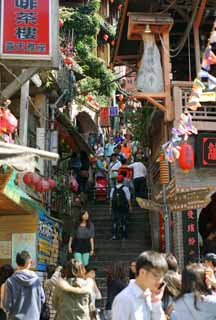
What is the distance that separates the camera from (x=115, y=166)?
17.4 meters

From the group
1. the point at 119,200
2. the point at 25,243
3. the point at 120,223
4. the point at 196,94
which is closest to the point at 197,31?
the point at 119,200

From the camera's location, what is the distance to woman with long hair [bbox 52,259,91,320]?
570cm

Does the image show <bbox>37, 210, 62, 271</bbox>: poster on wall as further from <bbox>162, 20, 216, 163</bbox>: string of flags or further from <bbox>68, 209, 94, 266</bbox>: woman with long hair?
<bbox>162, 20, 216, 163</bbox>: string of flags

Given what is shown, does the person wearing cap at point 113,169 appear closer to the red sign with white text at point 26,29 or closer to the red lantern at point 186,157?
the red lantern at point 186,157

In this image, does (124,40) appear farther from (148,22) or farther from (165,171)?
(165,171)

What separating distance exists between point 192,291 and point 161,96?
9.27 m

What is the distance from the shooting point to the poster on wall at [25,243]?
11.8 m

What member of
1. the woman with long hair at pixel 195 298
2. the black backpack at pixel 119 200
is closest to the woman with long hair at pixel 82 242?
the black backpack at pixel 119 200

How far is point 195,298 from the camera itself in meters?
4.20

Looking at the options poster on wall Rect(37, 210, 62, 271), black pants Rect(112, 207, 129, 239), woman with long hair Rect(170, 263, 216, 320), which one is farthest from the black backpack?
woman with long hair Rect(170, 263, 216, 320)

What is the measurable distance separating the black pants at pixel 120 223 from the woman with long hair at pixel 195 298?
1019 centimetres

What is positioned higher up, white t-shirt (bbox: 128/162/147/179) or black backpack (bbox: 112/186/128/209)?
white t-shirt (bbox: 128/162/147/179)

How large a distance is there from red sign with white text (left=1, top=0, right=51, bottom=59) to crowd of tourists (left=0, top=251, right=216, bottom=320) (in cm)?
409

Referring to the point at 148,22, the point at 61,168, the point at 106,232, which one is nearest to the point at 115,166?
the point at 61,168
